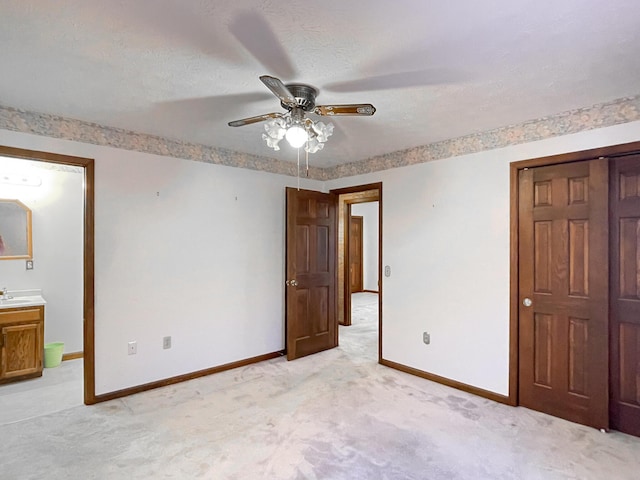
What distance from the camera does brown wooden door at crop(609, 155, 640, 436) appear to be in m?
2.52

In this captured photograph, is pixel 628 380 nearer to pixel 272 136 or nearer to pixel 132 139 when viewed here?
pixel 272 136

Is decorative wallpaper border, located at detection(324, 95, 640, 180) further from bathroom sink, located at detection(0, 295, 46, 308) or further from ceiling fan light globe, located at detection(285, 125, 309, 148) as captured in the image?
bathroom sink, located at detection(0, 295, 46, 308)

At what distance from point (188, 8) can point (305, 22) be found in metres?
0.52

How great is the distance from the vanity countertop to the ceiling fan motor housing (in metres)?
3.48

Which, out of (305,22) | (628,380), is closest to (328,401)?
(628,380)

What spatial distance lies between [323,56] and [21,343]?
4066mm

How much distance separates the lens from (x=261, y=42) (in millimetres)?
1757

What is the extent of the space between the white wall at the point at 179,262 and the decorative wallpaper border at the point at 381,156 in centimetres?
8

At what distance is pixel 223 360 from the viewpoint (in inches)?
151

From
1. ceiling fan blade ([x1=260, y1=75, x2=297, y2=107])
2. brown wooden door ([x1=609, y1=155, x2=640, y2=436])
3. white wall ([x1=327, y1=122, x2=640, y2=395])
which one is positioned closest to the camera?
ceiling fan blade ([x1=260, y1=75, x2=297, y2=107])

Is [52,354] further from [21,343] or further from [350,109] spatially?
[350,109]

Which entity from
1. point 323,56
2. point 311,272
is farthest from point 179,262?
point 323,56

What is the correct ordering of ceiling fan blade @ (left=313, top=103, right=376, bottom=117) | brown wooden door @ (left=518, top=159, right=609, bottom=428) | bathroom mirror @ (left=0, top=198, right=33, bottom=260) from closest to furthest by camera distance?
ceiling fan blade @ (left=313, top=103, right=376, bottom=117) < brown wooden door @ (left=518, top=159, right=609, bottom=428) < bathroom mirror @ (left=0, top=198, right=33, bottom=260)

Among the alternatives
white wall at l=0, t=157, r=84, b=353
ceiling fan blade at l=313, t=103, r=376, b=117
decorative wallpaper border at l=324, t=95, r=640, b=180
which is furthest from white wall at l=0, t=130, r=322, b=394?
ceiling fan blade at l=313, t=103, r=376, b=117
